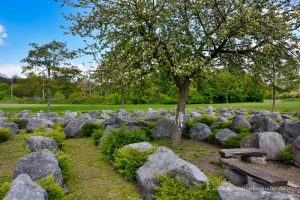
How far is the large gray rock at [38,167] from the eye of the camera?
289 inches

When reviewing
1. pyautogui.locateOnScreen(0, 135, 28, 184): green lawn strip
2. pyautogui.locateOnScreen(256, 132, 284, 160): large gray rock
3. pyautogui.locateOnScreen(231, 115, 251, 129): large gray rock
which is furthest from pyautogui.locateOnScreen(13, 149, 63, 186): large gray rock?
pyautogui.locateOnScreen(231, 115, 251, 129): large gray rock

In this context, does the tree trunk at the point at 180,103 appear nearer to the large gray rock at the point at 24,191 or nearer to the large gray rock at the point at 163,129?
the large gray rock at the point at 163,129

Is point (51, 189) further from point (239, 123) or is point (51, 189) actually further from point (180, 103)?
point (239, 123)

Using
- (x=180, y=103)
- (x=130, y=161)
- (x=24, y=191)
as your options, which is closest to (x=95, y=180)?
(x=130, y=161)

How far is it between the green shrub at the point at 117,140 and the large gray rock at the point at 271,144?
4.87 metres

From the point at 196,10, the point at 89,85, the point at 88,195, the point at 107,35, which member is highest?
the point at 196,10

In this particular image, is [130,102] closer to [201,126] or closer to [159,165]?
[201,126]

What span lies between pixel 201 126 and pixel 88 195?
355 inches

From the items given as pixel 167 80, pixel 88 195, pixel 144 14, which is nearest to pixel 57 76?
pixel 167 80

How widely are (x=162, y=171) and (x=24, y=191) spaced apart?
363 centimetres

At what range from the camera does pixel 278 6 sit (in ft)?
34.6

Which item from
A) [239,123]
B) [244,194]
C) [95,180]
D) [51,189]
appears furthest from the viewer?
[239,123]

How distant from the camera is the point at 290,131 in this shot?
38.8ft

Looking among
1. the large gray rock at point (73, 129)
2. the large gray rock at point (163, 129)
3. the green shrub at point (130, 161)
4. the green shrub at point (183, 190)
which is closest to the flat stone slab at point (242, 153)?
the green shrub at point (130, 161)
